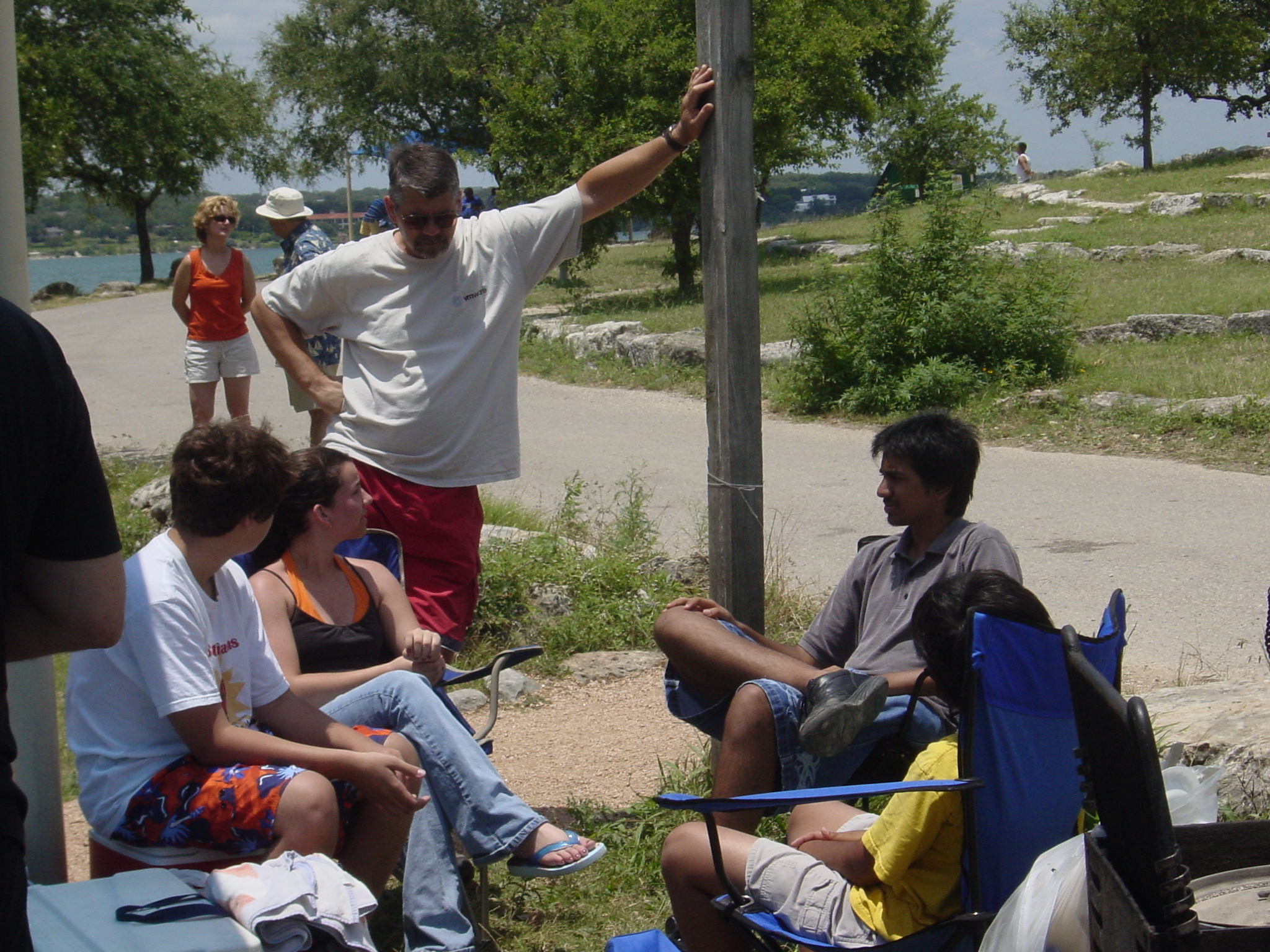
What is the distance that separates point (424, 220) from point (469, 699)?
199 centimetres

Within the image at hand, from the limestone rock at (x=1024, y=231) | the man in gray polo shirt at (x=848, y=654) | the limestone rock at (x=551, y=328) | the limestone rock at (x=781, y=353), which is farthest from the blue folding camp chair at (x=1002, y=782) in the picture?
the limestone rock at (x=1024, y=231)

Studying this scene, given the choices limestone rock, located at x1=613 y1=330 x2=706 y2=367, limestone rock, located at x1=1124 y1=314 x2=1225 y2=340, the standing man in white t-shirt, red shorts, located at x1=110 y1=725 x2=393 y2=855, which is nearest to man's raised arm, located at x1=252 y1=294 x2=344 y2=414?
the standing man in white t-shirt

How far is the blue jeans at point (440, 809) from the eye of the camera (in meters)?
2.80

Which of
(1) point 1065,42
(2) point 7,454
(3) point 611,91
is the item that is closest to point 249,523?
(2) point 7,454

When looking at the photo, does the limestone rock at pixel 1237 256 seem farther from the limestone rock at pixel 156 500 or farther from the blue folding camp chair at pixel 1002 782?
the blue folding camp chair at pixel 1002 782

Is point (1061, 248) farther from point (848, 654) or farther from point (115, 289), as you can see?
point (115, 289)

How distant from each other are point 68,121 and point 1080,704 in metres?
8.08

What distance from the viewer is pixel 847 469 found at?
8406 millimetres

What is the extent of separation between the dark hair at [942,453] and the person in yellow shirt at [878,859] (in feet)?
2.17

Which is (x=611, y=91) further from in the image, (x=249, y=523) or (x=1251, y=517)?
(x=249, y=523)

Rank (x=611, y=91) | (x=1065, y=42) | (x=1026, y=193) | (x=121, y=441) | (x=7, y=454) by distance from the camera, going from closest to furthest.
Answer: (x=7, y=454), (x=121, y=441), (x=611, y=91), (x=1026, y=193), (x=1065, y=42)

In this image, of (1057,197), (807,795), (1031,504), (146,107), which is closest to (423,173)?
(807,795)

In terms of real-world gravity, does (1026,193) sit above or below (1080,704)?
above

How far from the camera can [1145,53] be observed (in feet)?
104
